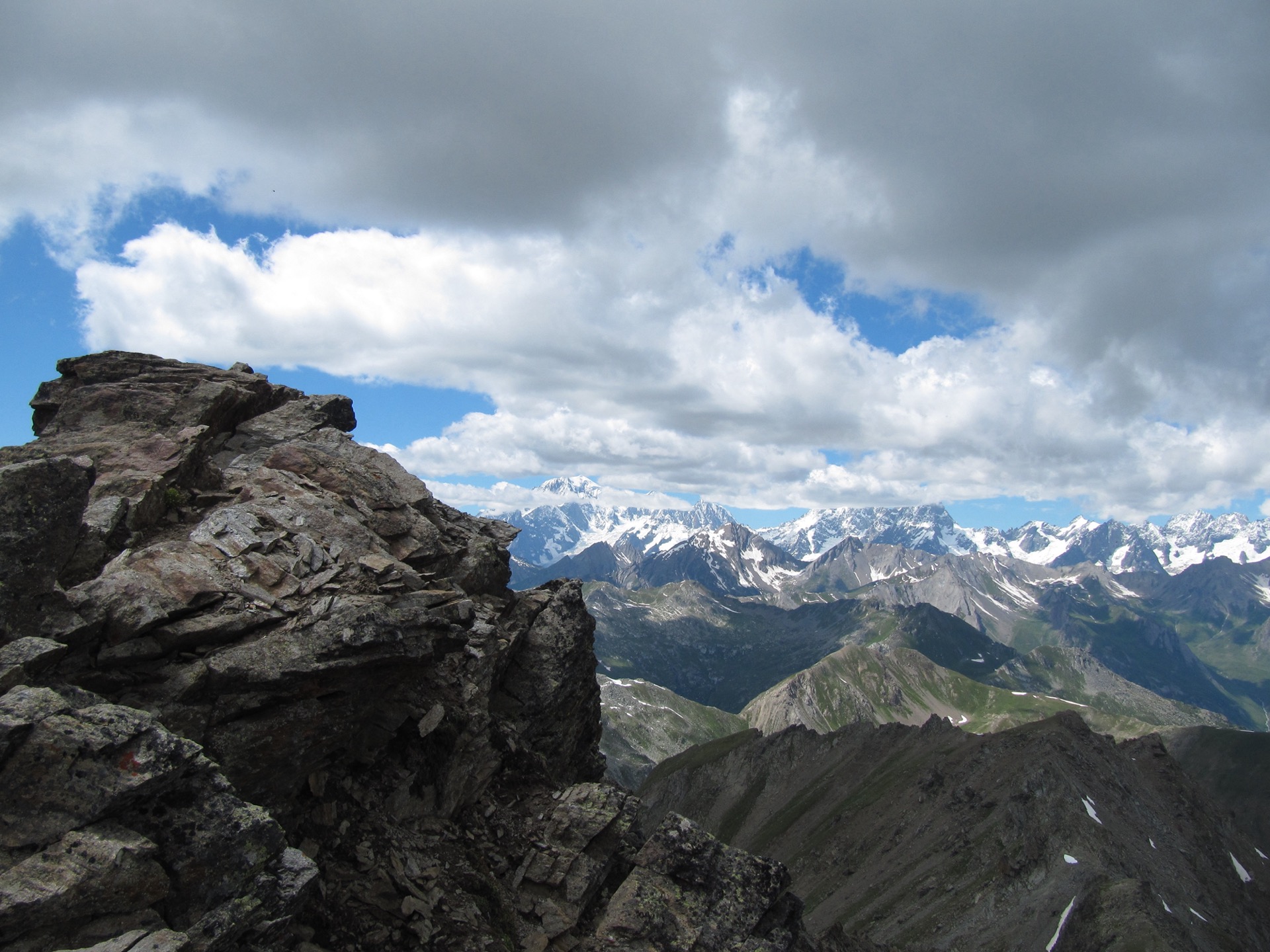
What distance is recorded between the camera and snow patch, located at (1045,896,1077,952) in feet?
258

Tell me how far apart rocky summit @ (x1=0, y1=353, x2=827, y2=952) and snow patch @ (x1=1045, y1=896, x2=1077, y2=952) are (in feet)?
245

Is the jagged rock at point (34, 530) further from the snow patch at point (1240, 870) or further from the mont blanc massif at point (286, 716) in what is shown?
the snow patch at point (1240, 870)

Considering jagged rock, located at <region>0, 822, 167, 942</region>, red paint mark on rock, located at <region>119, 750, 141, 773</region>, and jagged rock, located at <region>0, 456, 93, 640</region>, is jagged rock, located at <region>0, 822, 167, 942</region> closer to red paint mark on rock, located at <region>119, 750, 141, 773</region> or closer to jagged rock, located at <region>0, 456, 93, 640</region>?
red paint mark on rock, located at <region>119, 750, 141, 773</region>

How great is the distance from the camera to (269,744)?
20438 mm

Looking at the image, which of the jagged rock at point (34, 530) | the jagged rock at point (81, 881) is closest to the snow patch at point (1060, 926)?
the jagged rock at point (81, 881)

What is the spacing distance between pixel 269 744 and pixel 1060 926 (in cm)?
9907

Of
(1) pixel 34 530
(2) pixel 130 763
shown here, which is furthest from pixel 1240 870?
(1) pixel 34 530

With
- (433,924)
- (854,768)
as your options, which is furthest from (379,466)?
(854,768)

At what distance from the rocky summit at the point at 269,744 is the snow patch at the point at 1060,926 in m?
74.8

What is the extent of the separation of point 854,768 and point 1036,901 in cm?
9038

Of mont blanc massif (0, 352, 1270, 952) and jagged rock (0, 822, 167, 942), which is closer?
jagged rock (0, 822, 167, 942)

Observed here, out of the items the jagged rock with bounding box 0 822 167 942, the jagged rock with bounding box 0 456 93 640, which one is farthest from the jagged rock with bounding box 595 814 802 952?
the jagged rock with bounding box 0 456 93 640

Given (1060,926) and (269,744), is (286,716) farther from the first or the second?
(1060,926)

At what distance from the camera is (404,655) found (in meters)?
23.1
